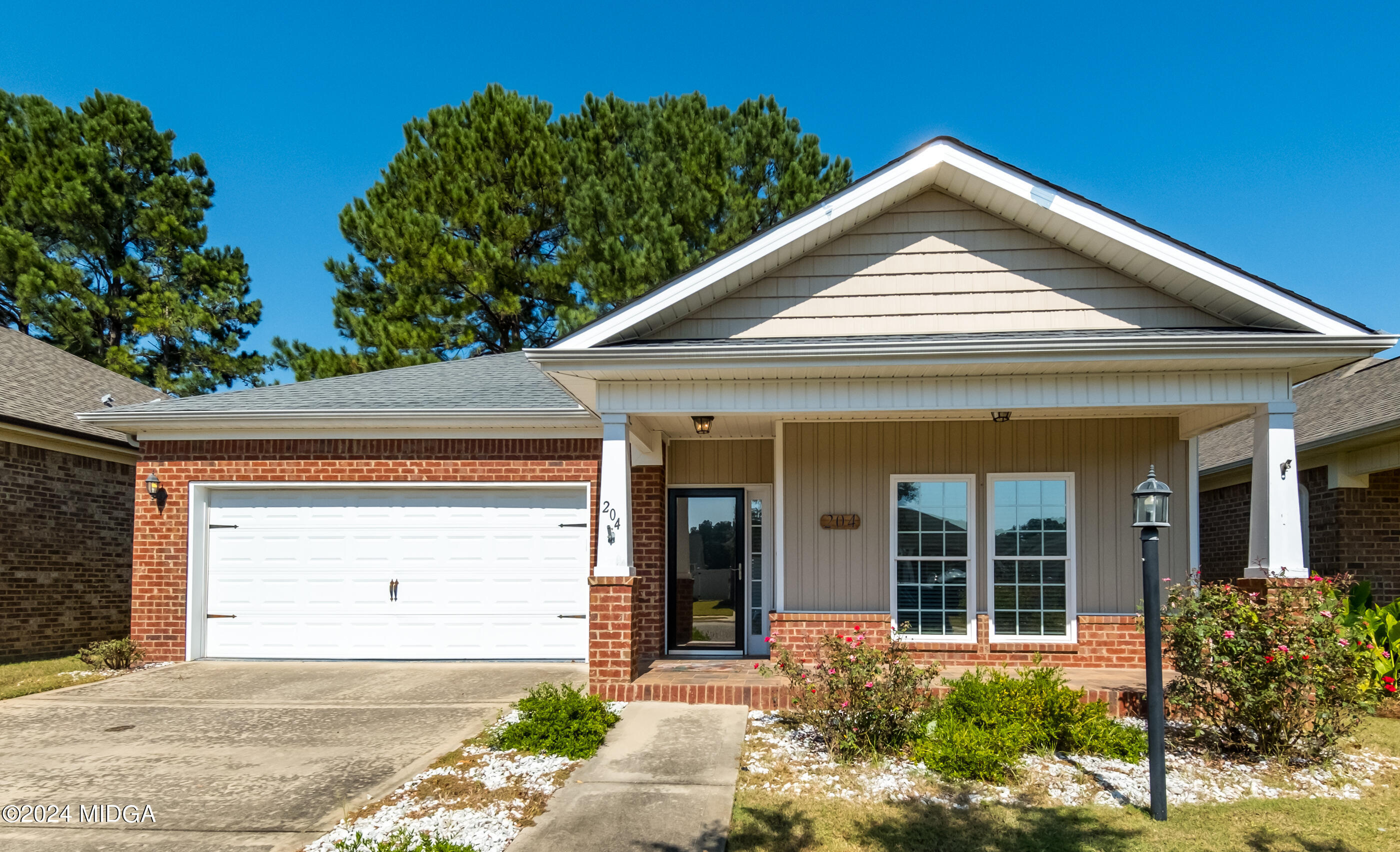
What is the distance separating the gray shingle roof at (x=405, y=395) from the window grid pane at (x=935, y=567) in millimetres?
4014

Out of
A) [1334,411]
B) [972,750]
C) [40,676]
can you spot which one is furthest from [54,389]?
[1334,411]

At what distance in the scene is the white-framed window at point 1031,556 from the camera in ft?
30.2

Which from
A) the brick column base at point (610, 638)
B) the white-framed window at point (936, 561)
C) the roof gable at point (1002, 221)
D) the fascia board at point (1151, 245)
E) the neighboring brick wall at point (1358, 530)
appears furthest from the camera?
the neighboring brick wall at point (1358, 530)

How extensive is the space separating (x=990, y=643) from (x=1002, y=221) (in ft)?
13.8

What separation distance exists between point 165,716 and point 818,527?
6.30m

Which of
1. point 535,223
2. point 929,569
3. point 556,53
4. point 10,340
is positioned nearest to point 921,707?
point 929,569

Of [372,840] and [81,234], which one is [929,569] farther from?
[81,234]

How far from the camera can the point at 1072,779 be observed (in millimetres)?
5980

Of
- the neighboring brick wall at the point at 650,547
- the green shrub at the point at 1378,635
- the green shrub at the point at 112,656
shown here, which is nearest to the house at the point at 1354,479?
the green shrub at the point at 1378,635

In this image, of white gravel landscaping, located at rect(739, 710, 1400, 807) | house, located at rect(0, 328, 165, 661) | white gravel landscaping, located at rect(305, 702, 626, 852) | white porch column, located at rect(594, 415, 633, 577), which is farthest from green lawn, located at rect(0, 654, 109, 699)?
white gravel landscaping, located at rect(739, 710, 1400, 807)

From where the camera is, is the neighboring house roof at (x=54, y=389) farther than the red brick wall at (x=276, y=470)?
Yes

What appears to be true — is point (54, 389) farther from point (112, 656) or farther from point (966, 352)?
point (966, 352)

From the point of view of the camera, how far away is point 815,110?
22.9 metres

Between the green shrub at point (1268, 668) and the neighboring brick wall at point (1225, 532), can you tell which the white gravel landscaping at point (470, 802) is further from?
the neighboring brick wall at point (1225, 532)
